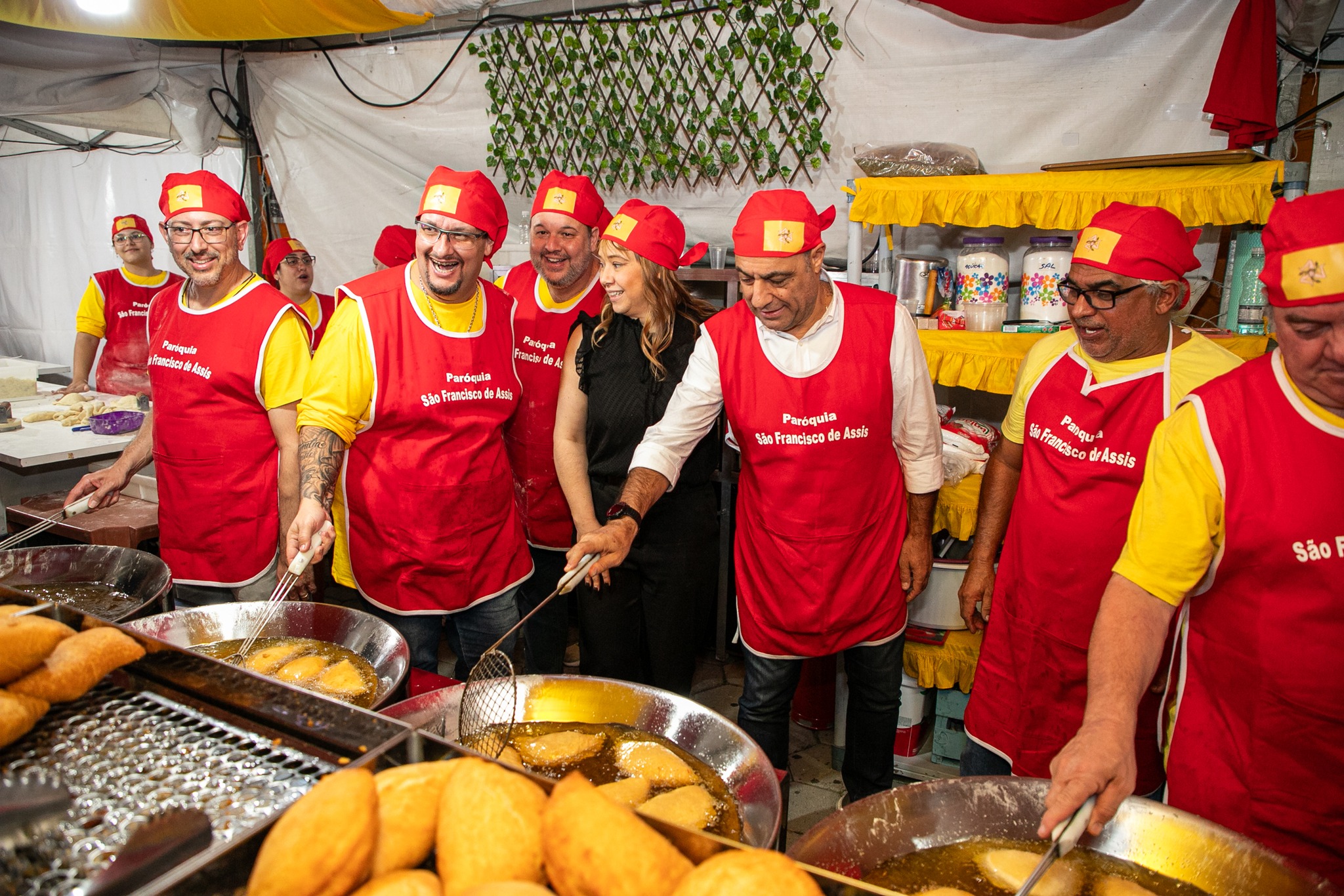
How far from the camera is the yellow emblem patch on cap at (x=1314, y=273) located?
1.35 m

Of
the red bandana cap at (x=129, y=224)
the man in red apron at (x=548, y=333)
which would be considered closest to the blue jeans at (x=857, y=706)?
the man in red apron at (x=548, y=333)

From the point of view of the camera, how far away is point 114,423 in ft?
15.0

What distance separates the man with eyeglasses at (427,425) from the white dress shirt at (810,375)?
0.51 m

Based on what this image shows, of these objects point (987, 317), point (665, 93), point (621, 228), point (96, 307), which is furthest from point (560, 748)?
point (96, 307)

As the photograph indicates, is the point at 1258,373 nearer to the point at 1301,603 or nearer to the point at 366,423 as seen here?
the point at 1301,603

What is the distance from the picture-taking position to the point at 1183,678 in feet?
5.51

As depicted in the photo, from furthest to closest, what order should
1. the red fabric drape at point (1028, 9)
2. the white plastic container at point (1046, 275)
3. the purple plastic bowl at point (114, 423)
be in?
the purple plastic bowl at point (114, 423) < the white plastic container at point (1046, 275) < the red fabric drape at point (1028, 9)

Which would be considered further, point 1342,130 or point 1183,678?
point 1342,130

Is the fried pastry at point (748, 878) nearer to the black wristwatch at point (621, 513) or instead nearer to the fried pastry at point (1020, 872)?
the fried pastry at point (1020, 872)

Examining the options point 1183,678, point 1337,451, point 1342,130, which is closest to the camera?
point 1337,451

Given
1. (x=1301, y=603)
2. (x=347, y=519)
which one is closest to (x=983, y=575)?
(x=1301, y=603)

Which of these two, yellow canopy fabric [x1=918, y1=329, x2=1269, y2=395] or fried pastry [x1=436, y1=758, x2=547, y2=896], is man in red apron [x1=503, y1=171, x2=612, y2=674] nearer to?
yellow canopy fabric [x1=918, y1=329, x2=1269, y2=395]

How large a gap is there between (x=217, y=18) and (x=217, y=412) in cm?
290

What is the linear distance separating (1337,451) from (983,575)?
1336 millimetres
